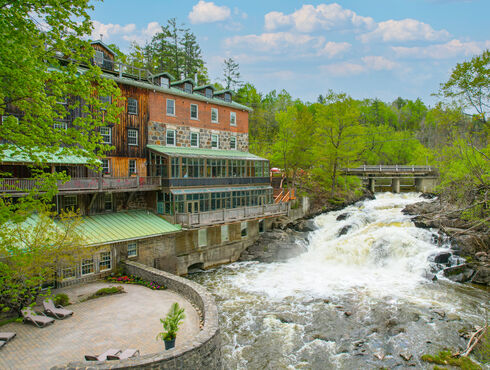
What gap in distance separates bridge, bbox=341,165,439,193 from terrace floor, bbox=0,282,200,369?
36.8 m

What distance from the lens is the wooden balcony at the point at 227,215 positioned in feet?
77.1

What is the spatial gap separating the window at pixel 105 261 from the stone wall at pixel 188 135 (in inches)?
400

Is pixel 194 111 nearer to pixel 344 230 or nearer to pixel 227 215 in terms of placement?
pixel 227 215

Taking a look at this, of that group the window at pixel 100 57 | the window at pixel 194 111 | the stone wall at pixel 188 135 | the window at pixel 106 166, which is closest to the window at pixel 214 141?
the stone wall at pixel 188 135

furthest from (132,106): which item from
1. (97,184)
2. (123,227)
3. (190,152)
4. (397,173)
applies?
(397,173)

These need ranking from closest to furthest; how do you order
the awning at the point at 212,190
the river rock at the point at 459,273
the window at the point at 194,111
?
the river rock at the point at 459,273 < the awning at the point at 212,190 < the window at the point at 194,111

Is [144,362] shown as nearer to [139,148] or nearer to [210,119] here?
[139,148]

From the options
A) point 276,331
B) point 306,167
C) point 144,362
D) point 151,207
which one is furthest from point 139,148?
point 306,167

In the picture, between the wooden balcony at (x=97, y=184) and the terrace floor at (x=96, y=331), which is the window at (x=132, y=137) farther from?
the terrace floor at (x=96, y=331)

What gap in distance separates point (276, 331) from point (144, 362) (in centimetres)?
753

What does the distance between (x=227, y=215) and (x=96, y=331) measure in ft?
47.1

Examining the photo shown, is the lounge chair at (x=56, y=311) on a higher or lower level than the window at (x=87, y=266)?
lower

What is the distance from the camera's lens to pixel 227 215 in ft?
84.4

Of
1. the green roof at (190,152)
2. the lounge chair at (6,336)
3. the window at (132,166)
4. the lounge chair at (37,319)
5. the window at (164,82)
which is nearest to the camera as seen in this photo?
the lounge chair at (6,336)
